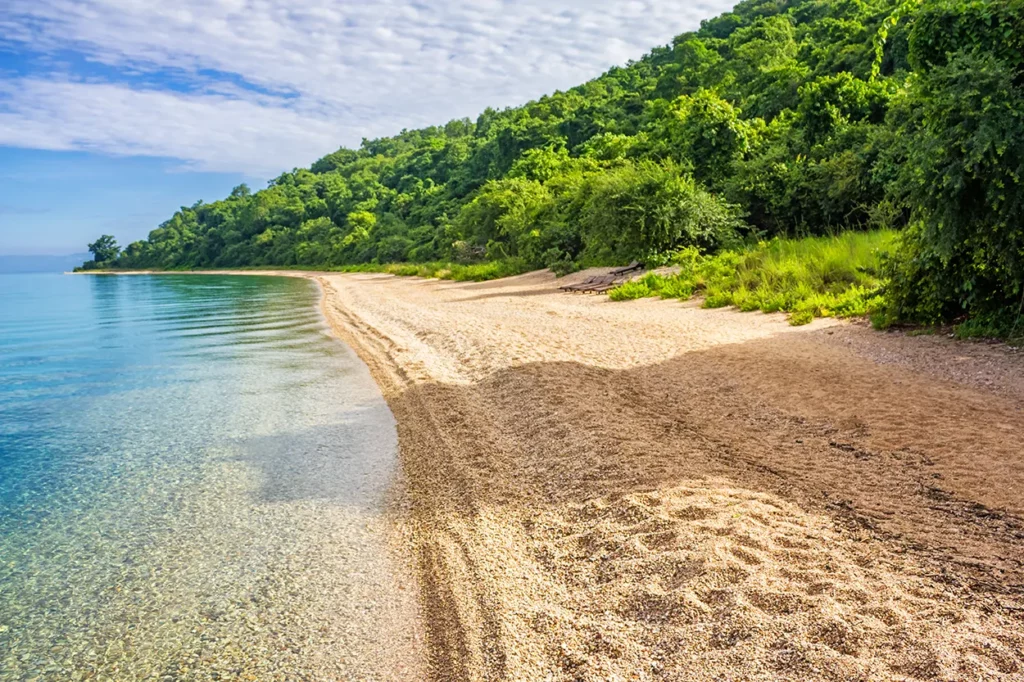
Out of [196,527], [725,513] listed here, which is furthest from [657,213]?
[196,527]

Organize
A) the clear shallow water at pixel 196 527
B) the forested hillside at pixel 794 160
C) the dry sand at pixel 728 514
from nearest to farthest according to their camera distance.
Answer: the dry sand at pixel 728 514 < the clear shallow water at pixel 196 527 < the forested hillside at pixel 794 160

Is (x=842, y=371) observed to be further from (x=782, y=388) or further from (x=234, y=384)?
(x=234, y=384)

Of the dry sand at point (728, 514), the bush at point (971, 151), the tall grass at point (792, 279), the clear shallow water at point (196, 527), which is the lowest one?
the clear shallow water at point (196, 527)

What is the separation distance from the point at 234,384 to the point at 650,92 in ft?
180

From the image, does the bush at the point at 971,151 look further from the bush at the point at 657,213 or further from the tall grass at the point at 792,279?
the bush at the point at 657,213

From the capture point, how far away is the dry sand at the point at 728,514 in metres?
3.39

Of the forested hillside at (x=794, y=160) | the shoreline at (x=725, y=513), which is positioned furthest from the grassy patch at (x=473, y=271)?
the shoreline at (x=725, y=513)

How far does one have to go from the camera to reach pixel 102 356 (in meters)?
17.2

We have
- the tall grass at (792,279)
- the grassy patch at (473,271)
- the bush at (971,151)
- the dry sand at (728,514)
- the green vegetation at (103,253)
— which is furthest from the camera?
the green vegetation at (103,253)

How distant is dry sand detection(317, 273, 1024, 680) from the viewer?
3.39m

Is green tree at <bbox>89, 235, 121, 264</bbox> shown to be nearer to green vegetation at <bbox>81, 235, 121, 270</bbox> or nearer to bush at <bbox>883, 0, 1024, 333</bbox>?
green vegetation at <bbox>81, 235, 121, 270</bbox>

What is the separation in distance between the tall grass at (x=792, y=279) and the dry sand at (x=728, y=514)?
2662 millimetres

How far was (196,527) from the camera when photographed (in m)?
5.82

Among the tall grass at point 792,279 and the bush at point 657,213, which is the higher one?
the bush at point 657,213
